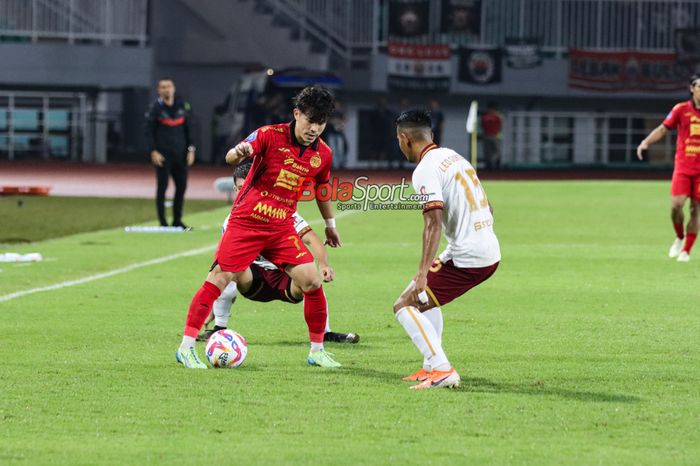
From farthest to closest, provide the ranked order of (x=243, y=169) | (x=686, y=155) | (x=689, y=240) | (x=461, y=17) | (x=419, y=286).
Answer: (x=461, y=17), (x=689, y=240), (x=686, y=155), (x=243, y=169), (x=419, y=286)

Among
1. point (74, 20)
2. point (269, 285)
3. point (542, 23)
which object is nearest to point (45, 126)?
point (74, 20)

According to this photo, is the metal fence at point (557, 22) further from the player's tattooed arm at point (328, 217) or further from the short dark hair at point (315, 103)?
the short dark hair at point (315, 103)

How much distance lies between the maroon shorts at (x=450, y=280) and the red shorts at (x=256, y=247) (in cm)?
107

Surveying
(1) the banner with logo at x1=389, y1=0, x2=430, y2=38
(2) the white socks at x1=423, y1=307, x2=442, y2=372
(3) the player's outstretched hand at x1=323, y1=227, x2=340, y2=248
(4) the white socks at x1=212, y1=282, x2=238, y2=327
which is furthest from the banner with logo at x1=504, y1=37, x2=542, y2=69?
(2) the white socks at x1=423, y1=307, x2=442, y2=372

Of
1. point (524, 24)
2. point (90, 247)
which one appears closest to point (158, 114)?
point (90, 247)

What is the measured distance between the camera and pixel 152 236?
21.6 m

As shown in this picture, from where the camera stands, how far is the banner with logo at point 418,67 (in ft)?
168

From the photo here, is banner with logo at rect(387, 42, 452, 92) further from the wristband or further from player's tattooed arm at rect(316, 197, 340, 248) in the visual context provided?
the wristband

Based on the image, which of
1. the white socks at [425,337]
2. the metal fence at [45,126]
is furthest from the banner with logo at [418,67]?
the white socks at [425,337]

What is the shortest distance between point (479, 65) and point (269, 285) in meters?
42.1

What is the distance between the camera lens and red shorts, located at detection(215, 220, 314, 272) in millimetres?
9234

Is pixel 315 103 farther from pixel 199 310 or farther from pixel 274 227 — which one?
pixel 199 310

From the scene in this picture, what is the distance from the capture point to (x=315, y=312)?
9.43 m

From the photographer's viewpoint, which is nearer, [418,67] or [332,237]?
[332,237]
